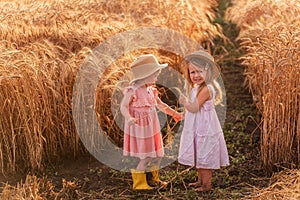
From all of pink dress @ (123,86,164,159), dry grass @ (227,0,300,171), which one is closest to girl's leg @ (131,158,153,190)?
pink dress @ (123,86,164,159)

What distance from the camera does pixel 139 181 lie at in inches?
167

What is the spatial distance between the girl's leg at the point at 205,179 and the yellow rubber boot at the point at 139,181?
1.27 feet

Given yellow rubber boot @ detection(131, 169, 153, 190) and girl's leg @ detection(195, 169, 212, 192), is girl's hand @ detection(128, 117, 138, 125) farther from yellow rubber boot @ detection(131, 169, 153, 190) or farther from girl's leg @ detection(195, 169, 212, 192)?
girl's leg @ detection(195, 169, 212, 192)

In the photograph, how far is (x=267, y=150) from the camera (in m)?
4.47

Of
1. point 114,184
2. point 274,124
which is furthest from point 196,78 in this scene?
point 114,184

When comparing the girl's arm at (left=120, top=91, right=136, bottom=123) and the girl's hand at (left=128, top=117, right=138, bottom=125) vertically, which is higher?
the girl's arm at (left=120, top=91, right=136, bottom=123)

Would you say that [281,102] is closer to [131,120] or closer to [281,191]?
[281,191]

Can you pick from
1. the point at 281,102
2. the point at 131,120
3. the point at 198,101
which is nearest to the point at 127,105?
the point at 131,120

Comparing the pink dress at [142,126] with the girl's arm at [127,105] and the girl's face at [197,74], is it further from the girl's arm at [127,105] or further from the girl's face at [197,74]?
the girl's face at [197,74]

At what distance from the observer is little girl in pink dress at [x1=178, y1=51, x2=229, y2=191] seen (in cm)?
394

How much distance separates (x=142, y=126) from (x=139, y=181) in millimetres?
443

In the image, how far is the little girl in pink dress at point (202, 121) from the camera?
3943mm

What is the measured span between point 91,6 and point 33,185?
3.51 m

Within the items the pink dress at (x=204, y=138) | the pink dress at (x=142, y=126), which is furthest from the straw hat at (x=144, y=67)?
the pink dress at (x=204, y=138)
